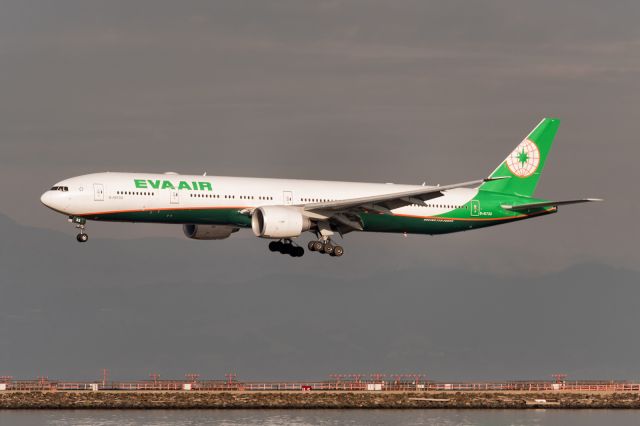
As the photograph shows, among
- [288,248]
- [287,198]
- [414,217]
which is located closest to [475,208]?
[414,217]

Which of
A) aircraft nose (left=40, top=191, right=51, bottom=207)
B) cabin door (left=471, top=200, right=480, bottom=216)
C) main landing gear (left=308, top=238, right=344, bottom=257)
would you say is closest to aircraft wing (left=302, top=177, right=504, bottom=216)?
main landing gear (left=308, top=238, right=344, bottom=257)

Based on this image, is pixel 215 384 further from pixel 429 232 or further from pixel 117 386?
pixel 429 232

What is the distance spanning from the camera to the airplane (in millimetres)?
88875

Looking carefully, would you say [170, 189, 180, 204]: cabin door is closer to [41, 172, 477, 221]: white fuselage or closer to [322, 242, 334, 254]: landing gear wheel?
[41, 172, 477, 221]: white fuselage

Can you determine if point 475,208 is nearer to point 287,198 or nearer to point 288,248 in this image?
point 288,248

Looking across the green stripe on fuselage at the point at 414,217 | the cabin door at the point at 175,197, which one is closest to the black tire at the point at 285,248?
the green stripe on fuselage at the point at 414,217

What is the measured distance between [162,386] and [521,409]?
2618cm

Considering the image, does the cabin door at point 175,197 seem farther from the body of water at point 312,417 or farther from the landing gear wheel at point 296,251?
the body of water at point 312,417

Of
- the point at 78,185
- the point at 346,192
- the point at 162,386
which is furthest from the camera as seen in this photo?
the point at 162,386

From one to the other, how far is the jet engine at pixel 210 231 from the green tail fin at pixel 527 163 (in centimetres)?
1990

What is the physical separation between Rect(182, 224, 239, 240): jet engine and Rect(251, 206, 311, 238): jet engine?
5.74m

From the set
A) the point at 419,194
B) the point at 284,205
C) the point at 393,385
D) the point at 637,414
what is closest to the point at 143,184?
the point at 284,205

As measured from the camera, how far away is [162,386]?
339 ft

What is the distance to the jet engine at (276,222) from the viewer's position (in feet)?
298
